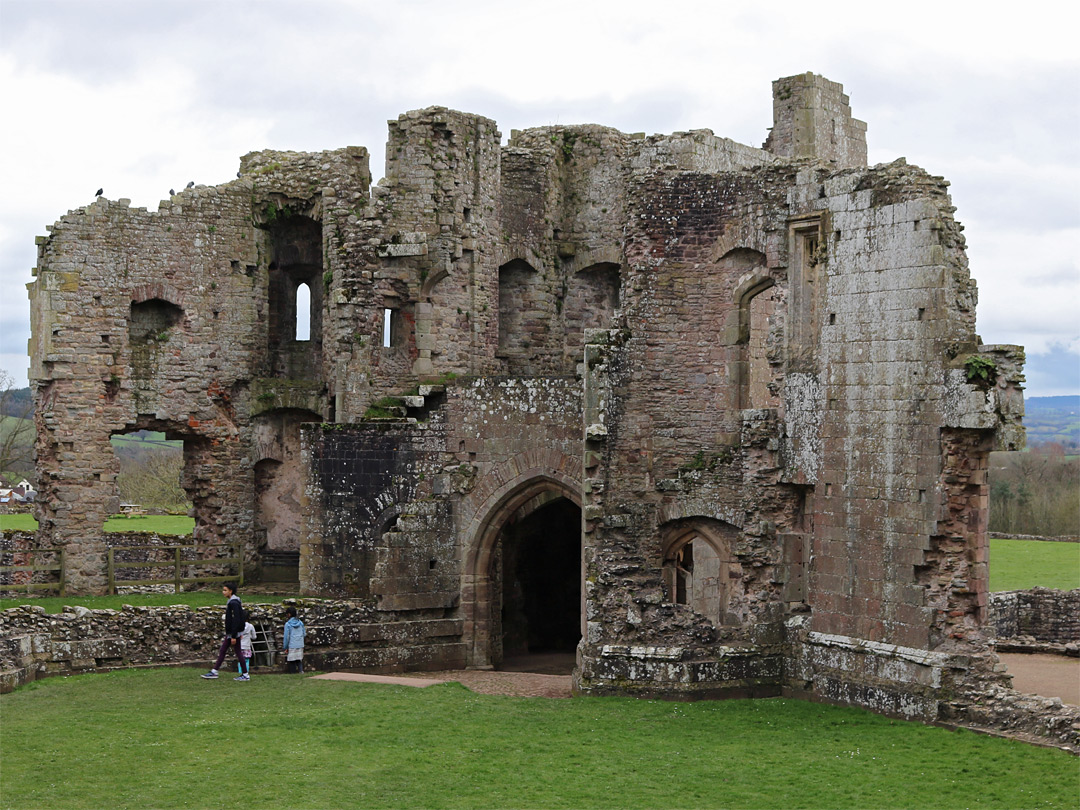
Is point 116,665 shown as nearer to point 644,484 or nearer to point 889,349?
point 644,484

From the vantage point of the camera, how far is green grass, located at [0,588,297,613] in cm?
2222

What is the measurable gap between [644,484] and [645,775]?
5.96 meters

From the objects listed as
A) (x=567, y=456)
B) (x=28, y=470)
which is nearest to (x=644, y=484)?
(x=567, y=456)

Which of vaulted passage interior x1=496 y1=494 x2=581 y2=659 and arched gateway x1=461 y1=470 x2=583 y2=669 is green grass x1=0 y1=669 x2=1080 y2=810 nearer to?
arched gateway x1=461 y1=470 x2=583 y2=669

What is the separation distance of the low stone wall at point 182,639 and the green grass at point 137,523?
1527 cm

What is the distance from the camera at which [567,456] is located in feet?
69.2

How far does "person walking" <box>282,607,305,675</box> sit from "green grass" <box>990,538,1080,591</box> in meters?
15.2

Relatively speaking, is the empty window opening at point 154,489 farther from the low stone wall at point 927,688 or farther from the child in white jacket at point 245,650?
the low stone wall at point 927,688

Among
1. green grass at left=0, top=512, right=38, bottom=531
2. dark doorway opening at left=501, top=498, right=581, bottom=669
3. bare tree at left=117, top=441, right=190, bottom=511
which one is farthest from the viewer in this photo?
bare tree at left=117, top=441, right=190, bottom=511

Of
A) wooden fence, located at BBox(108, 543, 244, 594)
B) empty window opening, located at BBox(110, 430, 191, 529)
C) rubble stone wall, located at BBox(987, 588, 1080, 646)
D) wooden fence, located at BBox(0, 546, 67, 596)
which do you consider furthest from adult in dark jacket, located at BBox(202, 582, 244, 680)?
empty window opening, located at BBox(110, 430, 191, 529)

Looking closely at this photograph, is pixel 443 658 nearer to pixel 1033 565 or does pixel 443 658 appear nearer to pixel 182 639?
pixel 182 639

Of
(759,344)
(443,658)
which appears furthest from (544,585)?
(759,344)

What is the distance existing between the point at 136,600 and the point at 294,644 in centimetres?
436

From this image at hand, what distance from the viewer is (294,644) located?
65.2 feet
